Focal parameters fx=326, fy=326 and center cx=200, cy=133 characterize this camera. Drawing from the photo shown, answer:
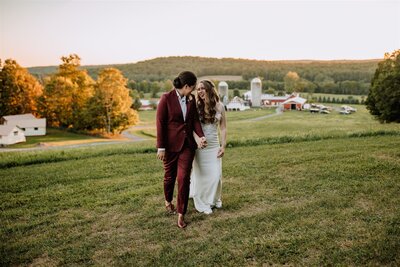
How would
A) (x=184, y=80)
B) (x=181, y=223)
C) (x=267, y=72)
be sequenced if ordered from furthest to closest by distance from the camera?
(x=267, y=72), (x=184, y=80), (x=181, y=223)

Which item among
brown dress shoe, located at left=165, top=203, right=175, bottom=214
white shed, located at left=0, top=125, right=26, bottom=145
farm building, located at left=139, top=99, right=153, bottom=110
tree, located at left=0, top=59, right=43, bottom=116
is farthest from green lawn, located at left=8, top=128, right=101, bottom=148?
farm building, located at left=139, top=99, right=153, bottom=110

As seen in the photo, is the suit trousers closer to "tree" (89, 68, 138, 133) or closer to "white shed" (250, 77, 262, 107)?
"tree" (89, 68, 138, 133)

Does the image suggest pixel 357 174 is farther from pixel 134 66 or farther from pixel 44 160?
pixel 134 66

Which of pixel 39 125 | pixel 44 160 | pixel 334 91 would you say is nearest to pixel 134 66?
pixel 334 91

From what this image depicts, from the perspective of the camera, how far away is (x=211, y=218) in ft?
18.2

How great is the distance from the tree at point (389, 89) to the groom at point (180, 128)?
36.8 meters

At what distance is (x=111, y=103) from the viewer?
42.9 m

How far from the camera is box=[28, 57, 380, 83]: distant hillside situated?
360ft

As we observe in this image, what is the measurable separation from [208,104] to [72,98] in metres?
45.5

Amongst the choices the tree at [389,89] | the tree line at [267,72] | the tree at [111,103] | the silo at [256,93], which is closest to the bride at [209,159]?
the tree at [389,89]

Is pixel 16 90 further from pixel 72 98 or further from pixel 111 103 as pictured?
pixel 111 103

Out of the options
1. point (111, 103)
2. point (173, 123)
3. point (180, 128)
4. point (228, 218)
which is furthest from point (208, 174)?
point (111, 103)

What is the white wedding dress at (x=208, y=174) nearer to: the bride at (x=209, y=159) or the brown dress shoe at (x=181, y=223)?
the bride at (x=209, y=159)

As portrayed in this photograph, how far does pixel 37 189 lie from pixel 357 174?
7425 millimetres
